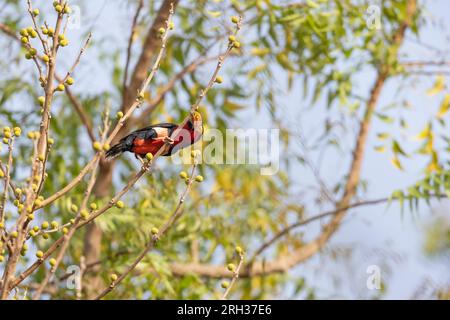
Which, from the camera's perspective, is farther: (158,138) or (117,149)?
(117,149)

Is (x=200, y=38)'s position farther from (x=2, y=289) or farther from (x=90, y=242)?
(x=2, y=289)

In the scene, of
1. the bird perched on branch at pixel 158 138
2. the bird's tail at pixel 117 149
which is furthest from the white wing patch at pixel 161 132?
the bird's tail at pixel 117 149

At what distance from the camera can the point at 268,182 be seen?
7688mm

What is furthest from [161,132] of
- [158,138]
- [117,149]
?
[117,149]

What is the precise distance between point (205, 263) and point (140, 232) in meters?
1.71

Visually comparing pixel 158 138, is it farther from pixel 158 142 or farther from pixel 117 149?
pixel 117 149

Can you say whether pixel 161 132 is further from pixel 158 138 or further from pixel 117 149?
pixel 117 149

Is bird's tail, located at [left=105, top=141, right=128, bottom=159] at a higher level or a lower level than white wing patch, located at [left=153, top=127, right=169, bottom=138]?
lower

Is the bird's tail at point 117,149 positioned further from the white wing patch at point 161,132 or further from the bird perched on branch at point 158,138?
the white wing patch at point 161,132

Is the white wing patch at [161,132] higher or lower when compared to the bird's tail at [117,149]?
higher

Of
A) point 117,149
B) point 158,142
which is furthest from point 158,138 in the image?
point 117,149

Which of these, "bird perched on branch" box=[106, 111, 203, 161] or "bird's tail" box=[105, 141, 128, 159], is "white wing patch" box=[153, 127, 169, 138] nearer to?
"bird perched on branch" box=[106, 111, 203, 161]

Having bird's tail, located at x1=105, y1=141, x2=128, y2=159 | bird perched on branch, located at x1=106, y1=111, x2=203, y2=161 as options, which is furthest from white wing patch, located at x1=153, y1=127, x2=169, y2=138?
bird's tail, located at x1=105, y1=141, x2=128, y2=159
